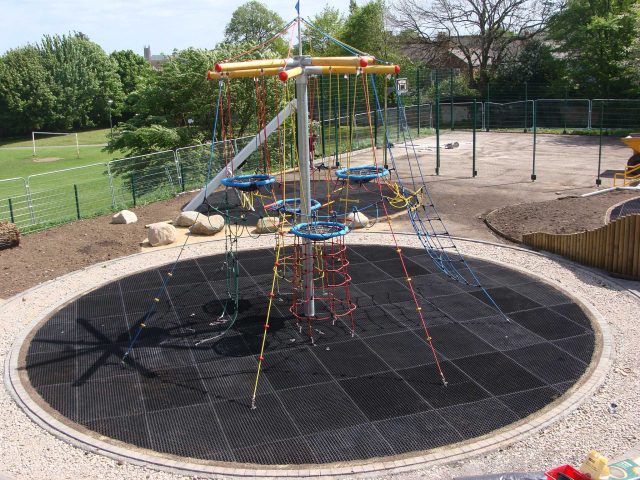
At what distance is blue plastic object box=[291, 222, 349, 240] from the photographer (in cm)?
889

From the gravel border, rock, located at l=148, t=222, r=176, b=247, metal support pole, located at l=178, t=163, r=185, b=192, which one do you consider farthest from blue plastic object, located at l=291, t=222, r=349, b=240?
metal support pole, located at l=178, t=163, r=185, b=192

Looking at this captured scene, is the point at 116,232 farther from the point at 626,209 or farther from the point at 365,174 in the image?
the point at 626,209

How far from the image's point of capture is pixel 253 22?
75500 mm

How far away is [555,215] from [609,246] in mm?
3890

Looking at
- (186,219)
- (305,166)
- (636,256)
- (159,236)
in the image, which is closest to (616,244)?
(636,256)

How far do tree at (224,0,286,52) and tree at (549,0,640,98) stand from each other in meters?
42.3

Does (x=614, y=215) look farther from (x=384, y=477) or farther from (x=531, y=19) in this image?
(x=531, y=19)

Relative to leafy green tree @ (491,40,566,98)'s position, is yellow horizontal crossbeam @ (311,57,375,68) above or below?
below

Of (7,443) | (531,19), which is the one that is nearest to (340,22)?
(531,19)

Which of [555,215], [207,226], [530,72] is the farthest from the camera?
[530,72]

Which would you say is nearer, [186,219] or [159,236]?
[159,236]

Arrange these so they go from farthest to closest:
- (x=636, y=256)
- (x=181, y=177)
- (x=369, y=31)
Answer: (x=369, y=31) → (x=181, y=177) → (x=636, y=256)

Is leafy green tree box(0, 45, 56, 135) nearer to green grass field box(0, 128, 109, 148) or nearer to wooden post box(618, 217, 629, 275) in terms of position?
green grass field box(0, 128, 109, 148)

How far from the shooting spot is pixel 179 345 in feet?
31.4
